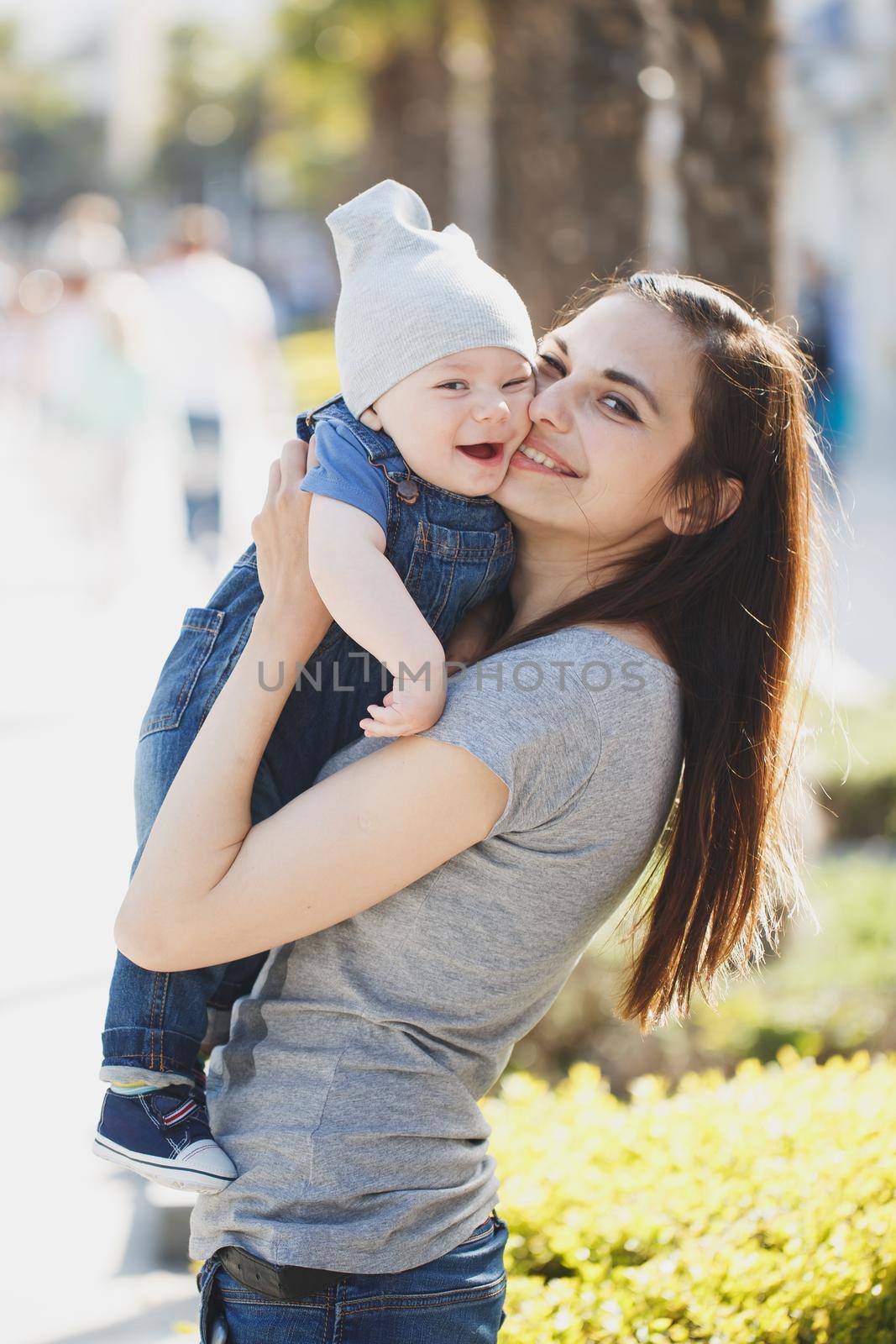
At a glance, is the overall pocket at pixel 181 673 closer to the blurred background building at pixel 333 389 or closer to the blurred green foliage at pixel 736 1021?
the blurred background building at pixel 333 389

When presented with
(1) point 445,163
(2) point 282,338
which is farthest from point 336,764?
(2) point 282,338

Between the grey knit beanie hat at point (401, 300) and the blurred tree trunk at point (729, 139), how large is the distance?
3184mm

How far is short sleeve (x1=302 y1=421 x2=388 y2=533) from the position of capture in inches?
66.7

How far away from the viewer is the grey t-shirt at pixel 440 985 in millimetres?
1549

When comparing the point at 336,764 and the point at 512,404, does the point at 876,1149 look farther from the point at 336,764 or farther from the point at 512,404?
the point at 512,404

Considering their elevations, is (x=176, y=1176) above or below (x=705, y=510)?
below

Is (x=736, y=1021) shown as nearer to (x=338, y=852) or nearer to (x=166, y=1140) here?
(x=166, y=1140)

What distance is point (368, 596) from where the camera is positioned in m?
1.62

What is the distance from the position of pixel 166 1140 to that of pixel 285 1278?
0.25 meters

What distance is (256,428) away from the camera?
556 inches

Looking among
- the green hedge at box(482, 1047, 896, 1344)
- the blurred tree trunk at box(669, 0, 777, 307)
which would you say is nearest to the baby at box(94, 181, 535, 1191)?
the green hedge at box(482, 1047, 896, 1344)

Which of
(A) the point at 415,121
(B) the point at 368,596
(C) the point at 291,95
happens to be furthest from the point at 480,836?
(C) the point at 291,95

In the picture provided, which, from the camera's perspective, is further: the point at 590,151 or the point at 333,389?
the point at 333,389

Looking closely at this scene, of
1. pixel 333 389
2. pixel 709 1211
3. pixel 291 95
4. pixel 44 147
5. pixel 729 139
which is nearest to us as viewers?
pixel 709 1211
